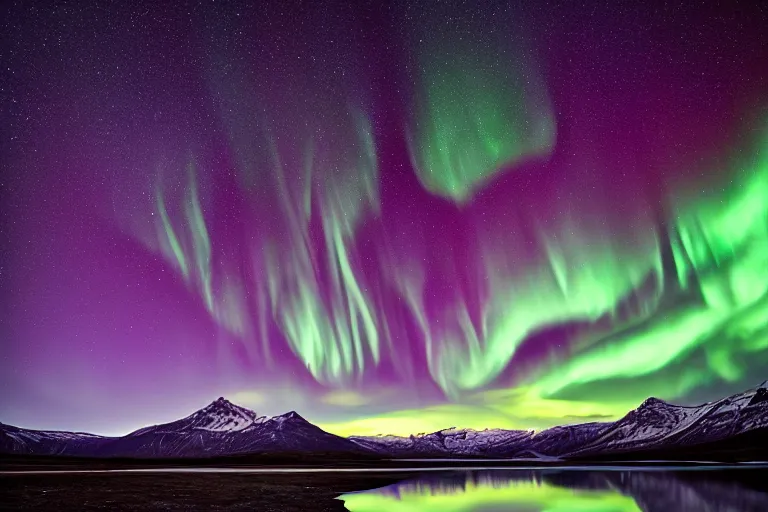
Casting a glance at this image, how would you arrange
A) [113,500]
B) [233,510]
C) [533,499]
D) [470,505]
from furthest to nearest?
[533,499]
[470,505]
[113,500]
[233,510]

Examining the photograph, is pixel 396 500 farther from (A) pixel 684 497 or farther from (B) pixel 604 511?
(A) pixel 684 497

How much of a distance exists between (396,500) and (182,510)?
23261 millimetres

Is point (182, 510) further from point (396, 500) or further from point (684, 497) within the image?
point (684, 497)

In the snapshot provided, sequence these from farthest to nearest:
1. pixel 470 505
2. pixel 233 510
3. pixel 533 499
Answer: pixel 533 499
pixel 470 505
pixel 233 510

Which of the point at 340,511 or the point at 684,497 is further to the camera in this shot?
the point at 684,497

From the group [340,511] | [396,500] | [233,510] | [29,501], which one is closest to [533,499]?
[396,500]

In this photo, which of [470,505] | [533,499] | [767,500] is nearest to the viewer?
[767,500]

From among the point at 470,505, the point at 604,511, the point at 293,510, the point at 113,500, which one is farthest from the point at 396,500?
the point at 113,500

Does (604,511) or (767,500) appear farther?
(767,500)

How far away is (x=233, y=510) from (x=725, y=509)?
3333 cm

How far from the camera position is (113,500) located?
46.8 meters

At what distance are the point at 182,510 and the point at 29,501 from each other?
15.1 meters

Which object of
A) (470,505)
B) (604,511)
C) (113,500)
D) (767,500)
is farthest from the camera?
(470,505)

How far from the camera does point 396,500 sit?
181 feet
